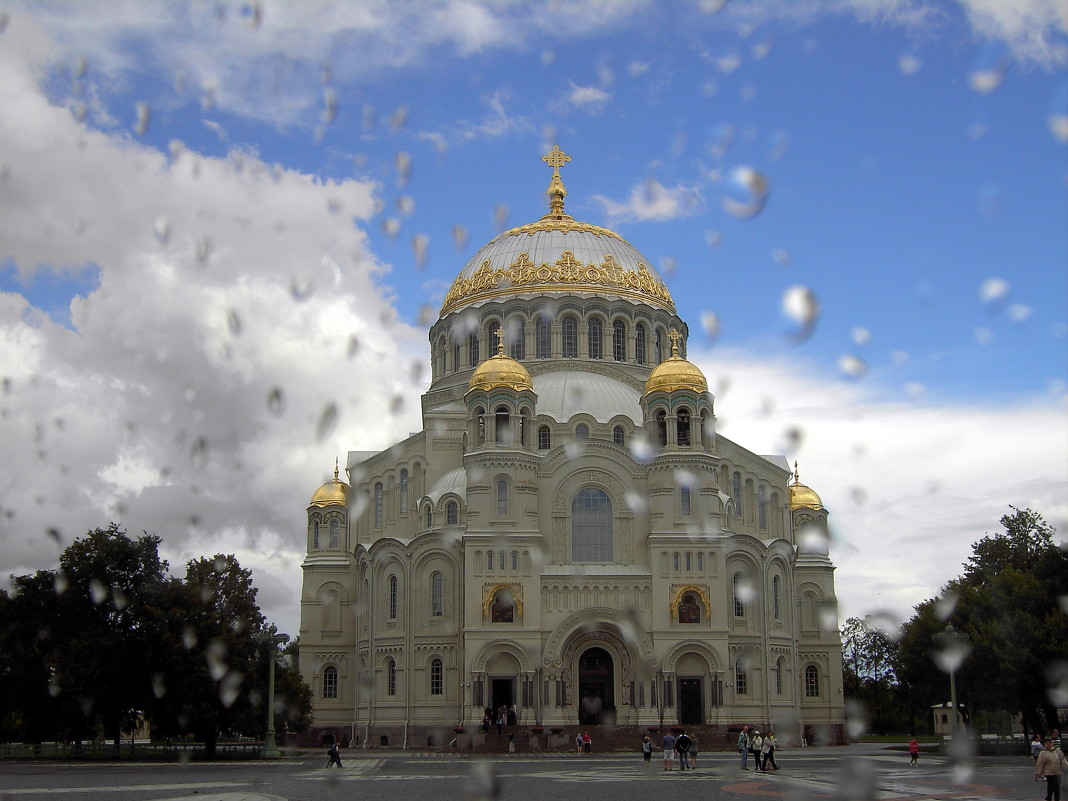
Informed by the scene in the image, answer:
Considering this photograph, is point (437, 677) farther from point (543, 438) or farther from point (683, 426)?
point (683, 426)

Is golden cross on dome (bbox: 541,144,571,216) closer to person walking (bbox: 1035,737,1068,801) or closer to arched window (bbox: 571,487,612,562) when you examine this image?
arched window (bbox: 571,487,612,562)

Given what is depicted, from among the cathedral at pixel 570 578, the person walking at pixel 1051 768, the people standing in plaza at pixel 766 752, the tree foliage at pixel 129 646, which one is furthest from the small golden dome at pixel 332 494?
the person walking at pixel 1051 768

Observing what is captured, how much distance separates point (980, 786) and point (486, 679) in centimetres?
2363

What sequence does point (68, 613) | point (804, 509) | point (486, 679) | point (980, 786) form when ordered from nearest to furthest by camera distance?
point (980, 786), point (68, 613), point (486, 679), point (804, 509)

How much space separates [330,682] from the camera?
5597 centimetres

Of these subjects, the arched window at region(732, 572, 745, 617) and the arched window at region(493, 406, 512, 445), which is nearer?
the arched window at region(493, 406, 512, 445)

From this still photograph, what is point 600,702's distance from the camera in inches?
1919

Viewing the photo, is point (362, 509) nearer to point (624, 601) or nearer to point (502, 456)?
point (502, 456)

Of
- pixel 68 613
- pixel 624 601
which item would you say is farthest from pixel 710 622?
pixel 68 613

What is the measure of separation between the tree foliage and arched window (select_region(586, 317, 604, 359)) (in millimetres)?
22658

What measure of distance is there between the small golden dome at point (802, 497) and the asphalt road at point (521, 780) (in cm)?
2100

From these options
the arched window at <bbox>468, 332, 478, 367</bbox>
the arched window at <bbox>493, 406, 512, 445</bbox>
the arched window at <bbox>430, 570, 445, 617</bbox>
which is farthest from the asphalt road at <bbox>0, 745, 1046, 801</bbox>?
the arched window at <bbox>468, 332, 478, 367</bbox>

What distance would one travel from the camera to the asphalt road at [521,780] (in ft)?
A: 80.6

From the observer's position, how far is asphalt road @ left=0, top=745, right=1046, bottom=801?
80.6 feet
